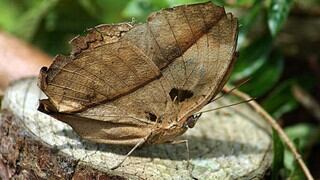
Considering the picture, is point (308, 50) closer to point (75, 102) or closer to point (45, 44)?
point (45, 44)

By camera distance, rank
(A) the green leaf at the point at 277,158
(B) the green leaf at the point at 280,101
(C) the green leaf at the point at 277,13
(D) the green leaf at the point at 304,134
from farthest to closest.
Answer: (D) the green leaf at the point at 304,134, (B) the green leaf at the point at 280,101, (C) the green leaf at the point at 277,13, (A) the green leaf at the point at 277,158

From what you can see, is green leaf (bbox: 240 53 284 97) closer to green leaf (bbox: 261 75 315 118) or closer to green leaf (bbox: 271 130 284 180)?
green leaf (bbox: 261 75 315 118)

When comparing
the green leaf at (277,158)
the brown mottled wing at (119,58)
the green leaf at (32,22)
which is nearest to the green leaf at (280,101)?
the green leaf at (277,158)

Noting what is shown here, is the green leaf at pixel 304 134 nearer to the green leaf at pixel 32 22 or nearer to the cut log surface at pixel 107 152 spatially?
the cut log surface at pixel 107 152

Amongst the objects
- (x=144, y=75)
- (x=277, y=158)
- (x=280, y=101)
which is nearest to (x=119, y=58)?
(x=144, y=75)

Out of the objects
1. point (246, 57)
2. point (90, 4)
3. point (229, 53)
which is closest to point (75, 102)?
point (229, 53)
